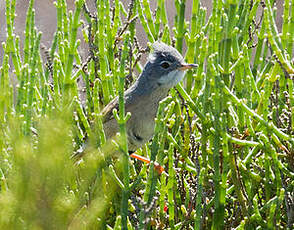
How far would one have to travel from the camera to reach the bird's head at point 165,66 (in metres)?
1.51

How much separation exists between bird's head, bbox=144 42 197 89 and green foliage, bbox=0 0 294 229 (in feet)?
0.14

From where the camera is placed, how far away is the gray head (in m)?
1.51

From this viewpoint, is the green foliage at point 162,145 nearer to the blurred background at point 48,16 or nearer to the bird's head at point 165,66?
the bird's head at point 165,66

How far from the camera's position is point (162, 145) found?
1.09 metres

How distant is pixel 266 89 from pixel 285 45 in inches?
8.4

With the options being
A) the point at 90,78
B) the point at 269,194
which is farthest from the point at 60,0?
the point at 269,194

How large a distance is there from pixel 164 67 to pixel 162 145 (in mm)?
550

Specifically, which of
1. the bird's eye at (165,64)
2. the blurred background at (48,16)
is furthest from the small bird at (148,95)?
the blurred background at (48,16)

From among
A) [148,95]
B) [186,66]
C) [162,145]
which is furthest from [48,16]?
[162,145]

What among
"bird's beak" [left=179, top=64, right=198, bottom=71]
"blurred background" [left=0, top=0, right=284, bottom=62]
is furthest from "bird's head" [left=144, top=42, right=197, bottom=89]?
"blurred background" [left=0, top=0, right=284, bottom=62]

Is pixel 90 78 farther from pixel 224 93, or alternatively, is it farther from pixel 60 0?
pixel 224 93

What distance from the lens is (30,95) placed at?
1040 mm

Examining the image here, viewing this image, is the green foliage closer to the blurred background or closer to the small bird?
the small bird

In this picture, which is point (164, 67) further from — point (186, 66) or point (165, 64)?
point (186, 66)
